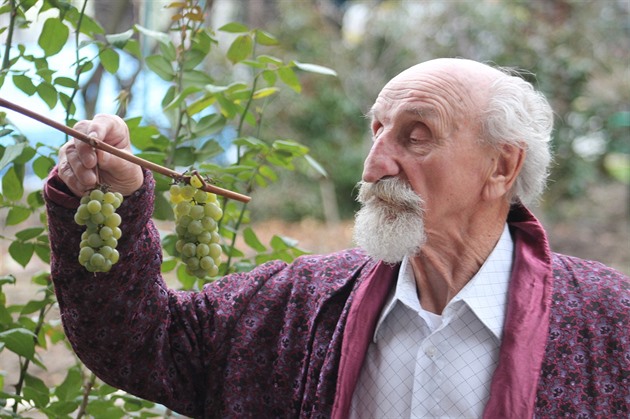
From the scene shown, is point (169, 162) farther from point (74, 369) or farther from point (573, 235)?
point (573, 235)

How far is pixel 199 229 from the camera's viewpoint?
1.42 m

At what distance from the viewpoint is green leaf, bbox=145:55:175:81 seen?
6.32ft

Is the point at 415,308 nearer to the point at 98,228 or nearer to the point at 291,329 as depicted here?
the point at 291,329

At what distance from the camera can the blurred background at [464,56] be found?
854 centimetres

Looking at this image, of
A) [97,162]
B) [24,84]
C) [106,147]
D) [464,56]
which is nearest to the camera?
[106,147]

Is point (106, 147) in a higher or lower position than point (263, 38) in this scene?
lower

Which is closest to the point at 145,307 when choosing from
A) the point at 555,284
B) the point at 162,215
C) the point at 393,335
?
the point at 162,215

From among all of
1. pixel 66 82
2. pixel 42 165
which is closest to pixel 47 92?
pixel 66 82

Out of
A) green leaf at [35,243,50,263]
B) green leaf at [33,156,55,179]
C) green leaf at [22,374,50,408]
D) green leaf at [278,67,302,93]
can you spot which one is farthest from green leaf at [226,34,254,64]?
green leaf at [22,374,50,408]

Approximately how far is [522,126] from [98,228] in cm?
94

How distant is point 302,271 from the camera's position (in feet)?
6.06

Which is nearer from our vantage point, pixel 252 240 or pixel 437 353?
pixel 437 353

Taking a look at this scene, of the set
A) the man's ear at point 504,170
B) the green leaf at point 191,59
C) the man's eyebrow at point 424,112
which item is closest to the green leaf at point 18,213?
the green leaf at point 191,59

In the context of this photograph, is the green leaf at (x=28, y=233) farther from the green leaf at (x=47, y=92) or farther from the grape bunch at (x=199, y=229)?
the grape bunch at (x=199, y=229)
